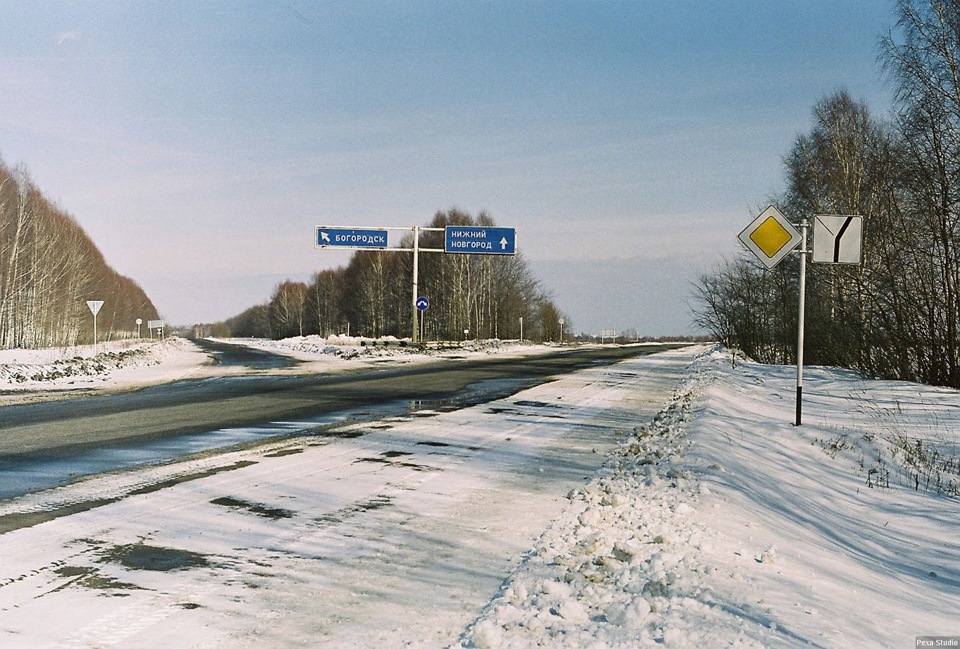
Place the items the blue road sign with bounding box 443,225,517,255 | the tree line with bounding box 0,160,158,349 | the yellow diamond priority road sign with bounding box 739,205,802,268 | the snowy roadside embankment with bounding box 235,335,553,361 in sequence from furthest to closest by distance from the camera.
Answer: the tree line with bounding box 0,160,158,349 → the blue road sign with bounding box 443,225,517,255 → the snowy roadside embankment with bounding box 235,335,553,361 → the yellow diamond priority road sign with bounding box 739,205,802,268

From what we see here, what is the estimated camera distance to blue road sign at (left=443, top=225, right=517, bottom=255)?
36.5m

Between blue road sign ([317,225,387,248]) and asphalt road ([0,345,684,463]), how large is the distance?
50.0 ft

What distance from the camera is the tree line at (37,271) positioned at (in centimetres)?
4547

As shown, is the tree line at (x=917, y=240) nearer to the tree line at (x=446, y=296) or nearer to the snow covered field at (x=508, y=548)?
the snow covered field at (x=508, y=548)

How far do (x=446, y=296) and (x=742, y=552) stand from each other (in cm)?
6262

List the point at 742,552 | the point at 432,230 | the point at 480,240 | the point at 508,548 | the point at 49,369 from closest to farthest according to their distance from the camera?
the point at 742,552
the point at 508,548
the point at 49,369
the point at 432,230
the point at 480,240

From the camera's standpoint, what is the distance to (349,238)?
118 feet

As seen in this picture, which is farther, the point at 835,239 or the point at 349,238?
the point at 349,238

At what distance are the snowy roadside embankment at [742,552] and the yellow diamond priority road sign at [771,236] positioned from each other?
9.11 feet

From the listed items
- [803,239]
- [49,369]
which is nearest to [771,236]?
[803,239]

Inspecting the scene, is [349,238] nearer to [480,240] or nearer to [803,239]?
[480,240]

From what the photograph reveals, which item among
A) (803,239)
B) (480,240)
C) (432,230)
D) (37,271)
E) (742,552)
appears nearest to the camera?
(742,552)

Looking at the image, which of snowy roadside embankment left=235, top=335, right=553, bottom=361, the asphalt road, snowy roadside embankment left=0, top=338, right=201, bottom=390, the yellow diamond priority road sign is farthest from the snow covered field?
snowy roadside embankment left=235, top=335, right=553, bottom=361

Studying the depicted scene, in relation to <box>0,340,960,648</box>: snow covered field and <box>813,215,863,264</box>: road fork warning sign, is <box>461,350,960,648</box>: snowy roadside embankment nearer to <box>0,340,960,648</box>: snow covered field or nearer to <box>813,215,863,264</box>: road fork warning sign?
<box>0,340,960,648</box>: snow covered field
